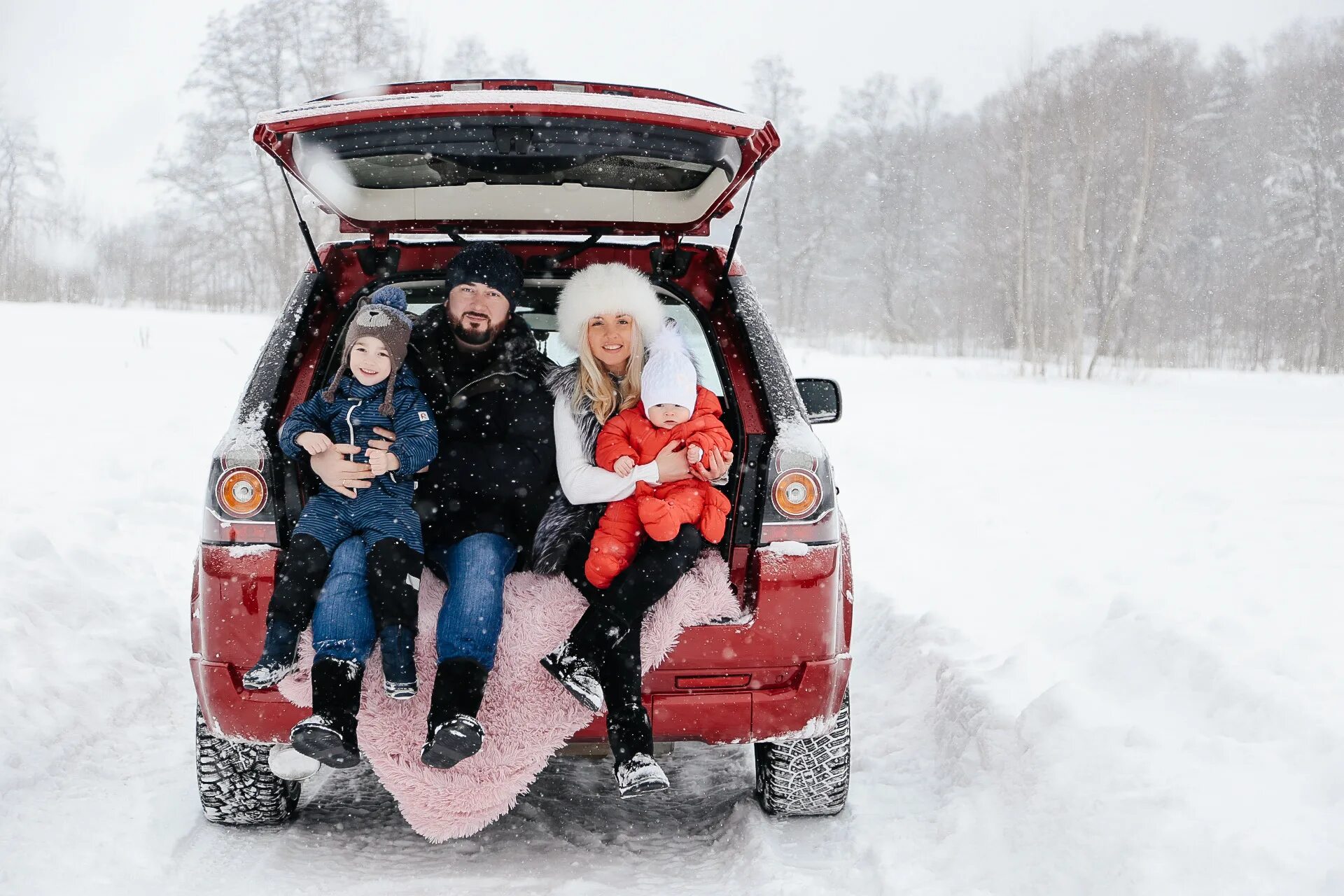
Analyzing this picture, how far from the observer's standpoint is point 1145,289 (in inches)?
1184

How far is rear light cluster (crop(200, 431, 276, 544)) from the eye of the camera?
2.79 m

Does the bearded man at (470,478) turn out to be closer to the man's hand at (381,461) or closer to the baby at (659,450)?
the man's hand at (381,461)

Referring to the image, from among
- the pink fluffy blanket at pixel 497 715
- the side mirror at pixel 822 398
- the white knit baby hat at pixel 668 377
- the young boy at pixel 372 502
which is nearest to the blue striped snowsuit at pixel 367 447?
the young boy at pixel 372 502

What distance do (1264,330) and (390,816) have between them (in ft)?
98.8

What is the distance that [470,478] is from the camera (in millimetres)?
3100

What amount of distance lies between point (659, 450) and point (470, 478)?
57cm

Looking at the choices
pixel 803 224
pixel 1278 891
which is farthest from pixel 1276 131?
pixel 1278 891

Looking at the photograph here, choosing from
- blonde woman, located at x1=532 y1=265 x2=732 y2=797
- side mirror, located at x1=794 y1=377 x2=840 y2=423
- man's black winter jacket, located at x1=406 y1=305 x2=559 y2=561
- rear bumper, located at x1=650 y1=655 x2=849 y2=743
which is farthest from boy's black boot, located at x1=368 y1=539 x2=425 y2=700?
side mirror, located at x1=794 y1=377 x2=840 y2=423

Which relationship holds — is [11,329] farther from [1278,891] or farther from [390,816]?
[1278,891]

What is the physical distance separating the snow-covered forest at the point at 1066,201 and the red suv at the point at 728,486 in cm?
2078

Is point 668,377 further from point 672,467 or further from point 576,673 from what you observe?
point 576,673

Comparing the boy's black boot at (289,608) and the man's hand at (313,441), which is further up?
the man's hand at (313,441)

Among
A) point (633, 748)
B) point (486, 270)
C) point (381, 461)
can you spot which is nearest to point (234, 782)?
point (381, 461)

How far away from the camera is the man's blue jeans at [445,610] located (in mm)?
2703
